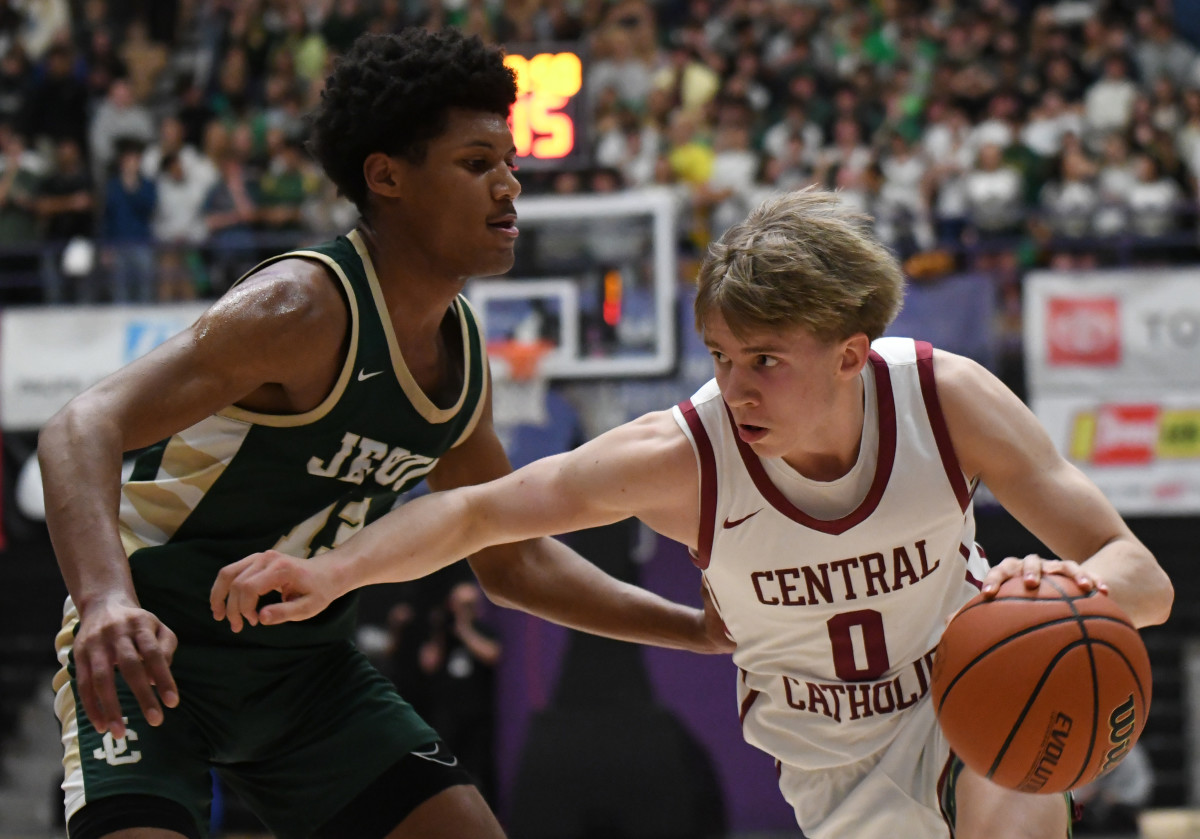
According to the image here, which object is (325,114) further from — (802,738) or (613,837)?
(613,837)

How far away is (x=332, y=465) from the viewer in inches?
127

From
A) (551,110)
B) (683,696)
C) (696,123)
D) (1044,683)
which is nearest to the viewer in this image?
(1044,683)

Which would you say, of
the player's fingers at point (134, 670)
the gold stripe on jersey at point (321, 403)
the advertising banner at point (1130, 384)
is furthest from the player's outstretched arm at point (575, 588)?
the advertising banner at point (1130, 384)

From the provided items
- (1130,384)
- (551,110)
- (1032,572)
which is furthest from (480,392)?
(1130,384)

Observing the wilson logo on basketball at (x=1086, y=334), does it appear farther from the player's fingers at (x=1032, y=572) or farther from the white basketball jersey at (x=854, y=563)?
the player's fingers at (x=1032, y=572)

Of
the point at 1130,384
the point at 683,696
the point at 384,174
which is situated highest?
the point at 384,174

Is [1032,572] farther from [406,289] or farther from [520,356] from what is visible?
[520,356]

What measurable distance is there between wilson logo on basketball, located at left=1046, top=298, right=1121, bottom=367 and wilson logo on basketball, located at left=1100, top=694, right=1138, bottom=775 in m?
7.36

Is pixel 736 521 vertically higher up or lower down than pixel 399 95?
lower down

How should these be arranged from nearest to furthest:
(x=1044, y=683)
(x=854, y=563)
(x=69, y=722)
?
1. (x=1044, y=683)
2. (x=854, y=563)
3. (x=69, y=722)

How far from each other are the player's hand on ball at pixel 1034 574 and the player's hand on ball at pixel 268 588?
1346 mm

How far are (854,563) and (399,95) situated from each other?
1.62 metres

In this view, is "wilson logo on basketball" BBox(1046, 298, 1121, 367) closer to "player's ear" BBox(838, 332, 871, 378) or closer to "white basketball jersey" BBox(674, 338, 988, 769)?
"white basketball jersey" BBox(674, 338, 988, 769)

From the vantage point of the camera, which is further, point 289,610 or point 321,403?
point 321,403
